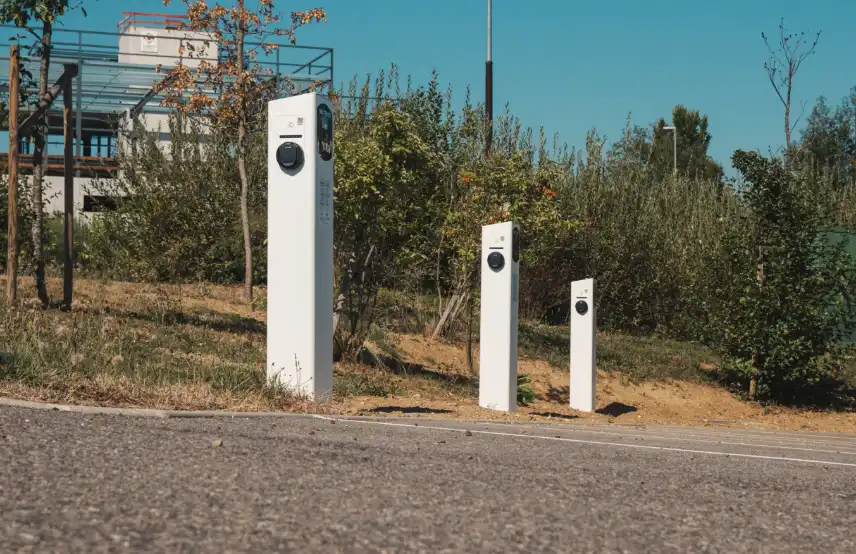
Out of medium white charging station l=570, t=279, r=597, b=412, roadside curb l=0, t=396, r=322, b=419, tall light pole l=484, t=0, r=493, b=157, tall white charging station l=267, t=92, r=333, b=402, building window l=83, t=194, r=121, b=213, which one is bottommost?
medium white charging station l=570, t=279, r=597, b=412

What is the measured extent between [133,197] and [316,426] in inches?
729

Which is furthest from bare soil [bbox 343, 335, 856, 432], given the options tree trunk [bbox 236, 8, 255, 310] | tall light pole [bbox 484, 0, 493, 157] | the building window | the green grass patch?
the building window

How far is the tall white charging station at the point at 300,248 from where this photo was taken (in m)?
8.62

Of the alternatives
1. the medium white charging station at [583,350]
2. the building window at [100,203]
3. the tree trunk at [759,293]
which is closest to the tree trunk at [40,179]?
the medium white charging station at [583,350]

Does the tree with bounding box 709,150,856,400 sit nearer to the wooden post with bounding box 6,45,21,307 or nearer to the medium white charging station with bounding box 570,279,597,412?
the medium white charging station with bounding box 570,279,597,412

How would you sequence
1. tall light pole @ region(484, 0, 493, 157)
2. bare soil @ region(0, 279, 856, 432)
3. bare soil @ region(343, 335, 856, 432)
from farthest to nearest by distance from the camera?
tall light pole @ region(484, 0, 493, 157), bare soil @ region(343, 335, 856, 432), bare soil @ region(0, 279, 856, 432)

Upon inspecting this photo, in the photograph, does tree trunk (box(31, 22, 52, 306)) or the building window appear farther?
the building window

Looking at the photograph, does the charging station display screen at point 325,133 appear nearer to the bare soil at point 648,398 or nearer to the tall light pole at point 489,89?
the bare soil at point 648,398

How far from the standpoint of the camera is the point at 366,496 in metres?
3.65

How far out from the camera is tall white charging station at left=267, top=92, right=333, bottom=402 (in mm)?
8617

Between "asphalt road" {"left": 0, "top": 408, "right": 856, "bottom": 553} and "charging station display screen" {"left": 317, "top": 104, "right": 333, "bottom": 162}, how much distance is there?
3374 millimetres

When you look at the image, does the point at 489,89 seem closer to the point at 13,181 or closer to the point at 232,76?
the point at 232,76

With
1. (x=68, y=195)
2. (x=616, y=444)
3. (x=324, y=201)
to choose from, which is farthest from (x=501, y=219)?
(x=616, y=444)

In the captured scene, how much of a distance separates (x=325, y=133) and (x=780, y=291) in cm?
1249
